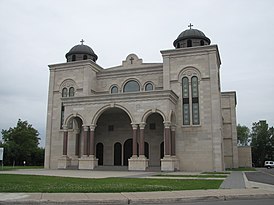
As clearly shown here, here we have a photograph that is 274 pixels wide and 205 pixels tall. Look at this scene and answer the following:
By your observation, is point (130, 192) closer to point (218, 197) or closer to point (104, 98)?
point (218, 197)

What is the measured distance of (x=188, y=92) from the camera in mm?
32656

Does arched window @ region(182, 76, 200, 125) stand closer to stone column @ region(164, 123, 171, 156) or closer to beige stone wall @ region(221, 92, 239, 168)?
stone column @ region(164, 123, 171, 156)

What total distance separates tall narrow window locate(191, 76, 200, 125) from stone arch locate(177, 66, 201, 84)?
376 mm

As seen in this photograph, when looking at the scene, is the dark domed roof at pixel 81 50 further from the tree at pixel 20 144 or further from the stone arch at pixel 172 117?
the tree at pixel 20 144

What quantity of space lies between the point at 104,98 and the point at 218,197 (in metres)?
21.8

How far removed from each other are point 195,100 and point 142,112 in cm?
603

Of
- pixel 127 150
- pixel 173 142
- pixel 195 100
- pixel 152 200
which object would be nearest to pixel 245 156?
pixel 195 100

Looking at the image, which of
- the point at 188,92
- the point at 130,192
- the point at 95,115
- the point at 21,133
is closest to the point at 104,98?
the point at 95,115

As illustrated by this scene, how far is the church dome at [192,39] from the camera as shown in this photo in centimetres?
3481

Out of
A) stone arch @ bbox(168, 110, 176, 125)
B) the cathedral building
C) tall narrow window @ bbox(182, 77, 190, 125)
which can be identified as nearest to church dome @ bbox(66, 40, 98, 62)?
the cathedral building

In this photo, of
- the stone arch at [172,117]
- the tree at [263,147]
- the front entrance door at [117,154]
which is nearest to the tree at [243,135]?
the tree at [263,147]

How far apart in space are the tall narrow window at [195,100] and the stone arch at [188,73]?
1.23 feet

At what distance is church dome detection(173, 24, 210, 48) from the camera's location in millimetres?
34812

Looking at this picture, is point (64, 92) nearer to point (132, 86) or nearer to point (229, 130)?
point (132, 86)
